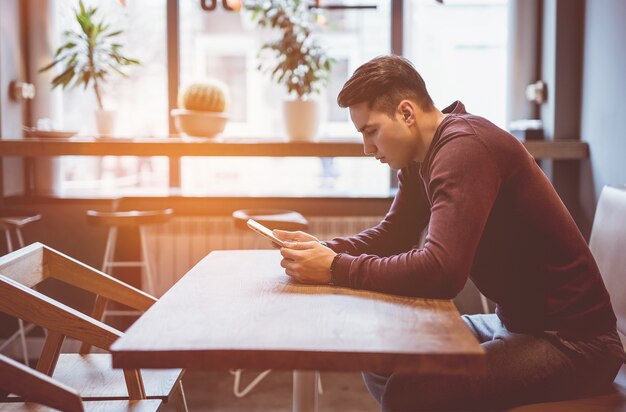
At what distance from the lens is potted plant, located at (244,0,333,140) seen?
13.1 feet

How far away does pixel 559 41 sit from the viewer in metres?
3.66

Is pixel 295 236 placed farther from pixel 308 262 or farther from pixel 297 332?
pixel 297 332

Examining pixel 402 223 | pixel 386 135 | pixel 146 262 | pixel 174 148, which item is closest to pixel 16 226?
pixel 146 262

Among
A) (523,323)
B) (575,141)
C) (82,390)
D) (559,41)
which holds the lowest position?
(82,390)

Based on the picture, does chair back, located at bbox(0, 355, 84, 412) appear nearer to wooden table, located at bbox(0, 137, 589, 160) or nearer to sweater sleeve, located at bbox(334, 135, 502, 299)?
sweater sleeve, located at bbox(334, 135, 502, 299)

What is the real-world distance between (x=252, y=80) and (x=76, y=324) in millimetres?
3140

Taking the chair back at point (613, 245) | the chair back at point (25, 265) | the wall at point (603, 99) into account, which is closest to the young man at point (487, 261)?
the chair back at point (613, 245)

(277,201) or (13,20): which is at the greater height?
(13,20)

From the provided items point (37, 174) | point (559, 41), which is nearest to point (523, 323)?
point (559, 41)

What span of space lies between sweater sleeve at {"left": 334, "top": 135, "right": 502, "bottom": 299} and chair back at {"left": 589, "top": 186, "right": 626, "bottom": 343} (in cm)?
79

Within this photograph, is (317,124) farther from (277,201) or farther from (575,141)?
(575,141)

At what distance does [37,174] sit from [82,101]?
56 centimetres

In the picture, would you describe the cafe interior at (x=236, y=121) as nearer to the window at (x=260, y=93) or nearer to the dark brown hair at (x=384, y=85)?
the window at (x=260, y=93)

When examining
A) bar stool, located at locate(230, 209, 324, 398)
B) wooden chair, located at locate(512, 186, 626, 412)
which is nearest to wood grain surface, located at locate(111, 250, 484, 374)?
wooden chair, located at locate(512, 186, 626, 412)
